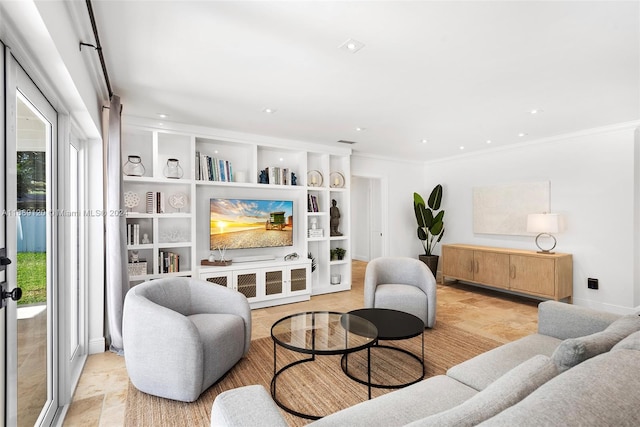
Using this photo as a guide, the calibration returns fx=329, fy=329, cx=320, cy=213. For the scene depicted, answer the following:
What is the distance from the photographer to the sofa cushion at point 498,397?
0.87m

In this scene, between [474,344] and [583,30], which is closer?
[583,30]

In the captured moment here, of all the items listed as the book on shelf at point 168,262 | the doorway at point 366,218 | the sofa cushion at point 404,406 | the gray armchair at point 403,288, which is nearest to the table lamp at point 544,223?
the gray armchair at point 403,288

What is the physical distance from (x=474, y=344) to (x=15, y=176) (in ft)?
11.6

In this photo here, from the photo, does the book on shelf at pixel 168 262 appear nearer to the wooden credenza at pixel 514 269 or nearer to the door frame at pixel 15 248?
the door frame at pixel 15 248

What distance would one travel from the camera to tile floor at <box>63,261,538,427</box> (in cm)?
212

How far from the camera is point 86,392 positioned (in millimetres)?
2301

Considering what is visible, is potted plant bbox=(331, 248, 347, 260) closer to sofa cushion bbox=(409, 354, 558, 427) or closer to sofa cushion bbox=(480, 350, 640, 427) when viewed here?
sofa cushion bbox=(409, 354, 558, 427)

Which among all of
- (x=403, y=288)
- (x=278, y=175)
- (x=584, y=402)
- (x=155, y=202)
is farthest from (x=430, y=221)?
(x=584, y=402)

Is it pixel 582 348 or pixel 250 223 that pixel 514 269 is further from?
pixel 582 348

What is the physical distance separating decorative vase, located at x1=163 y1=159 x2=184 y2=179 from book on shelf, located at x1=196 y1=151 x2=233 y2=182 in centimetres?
24

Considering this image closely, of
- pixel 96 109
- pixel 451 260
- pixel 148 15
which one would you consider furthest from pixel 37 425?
pixel 451 260

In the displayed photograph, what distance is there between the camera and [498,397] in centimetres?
96

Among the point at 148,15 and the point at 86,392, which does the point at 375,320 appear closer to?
the point at 86,392

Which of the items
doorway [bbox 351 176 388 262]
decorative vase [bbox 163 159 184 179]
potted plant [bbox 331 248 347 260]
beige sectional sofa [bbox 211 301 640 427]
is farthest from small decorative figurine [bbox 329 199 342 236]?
beige sectional sofa [bbox 211 301 640 427]
